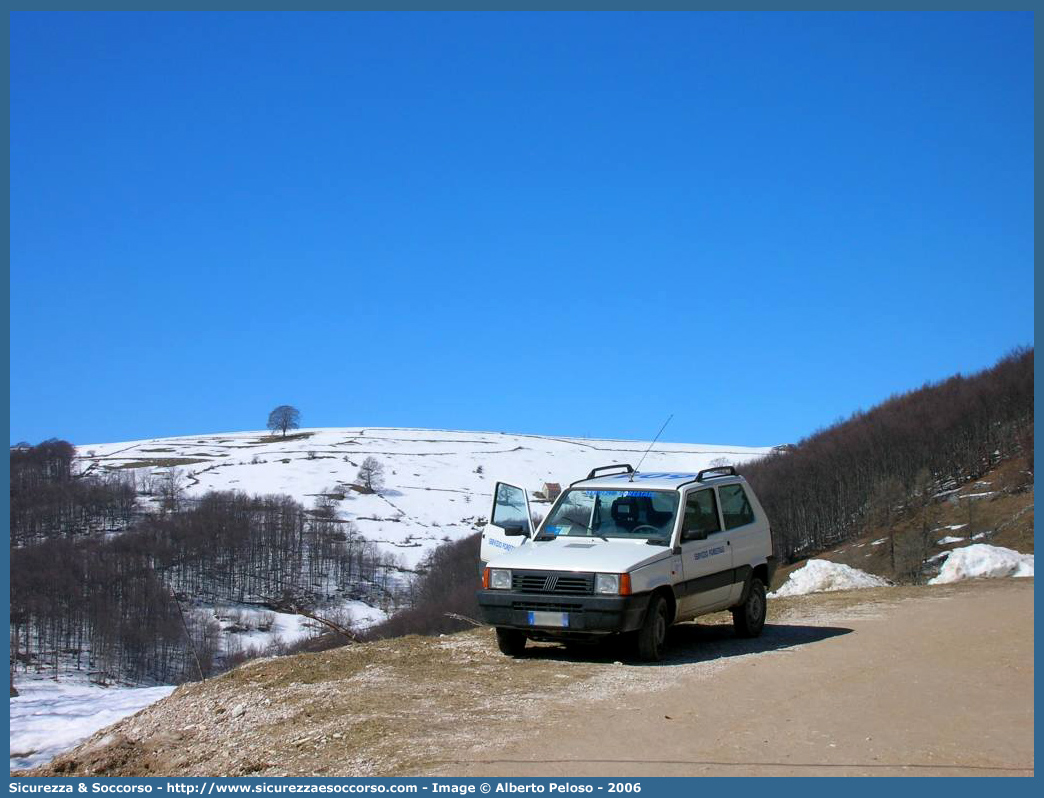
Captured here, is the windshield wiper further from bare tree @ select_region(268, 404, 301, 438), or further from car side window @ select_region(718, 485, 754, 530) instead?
bare tree @ select_region(268, 404, 301, 438)

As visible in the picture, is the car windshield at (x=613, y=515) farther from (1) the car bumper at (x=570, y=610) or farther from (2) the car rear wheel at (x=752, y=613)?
(2) the car rear wheel at (x=752, y=613)

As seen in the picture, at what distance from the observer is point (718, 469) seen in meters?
13.3

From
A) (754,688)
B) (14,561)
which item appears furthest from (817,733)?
(14,561)

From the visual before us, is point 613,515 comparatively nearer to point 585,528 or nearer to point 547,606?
point 585,528

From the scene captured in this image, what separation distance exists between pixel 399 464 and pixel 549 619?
135 metres

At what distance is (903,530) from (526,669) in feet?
252

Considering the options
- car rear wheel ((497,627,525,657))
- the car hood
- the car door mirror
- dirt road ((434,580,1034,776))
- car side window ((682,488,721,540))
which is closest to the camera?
dirt road ((434,580,1034,776))

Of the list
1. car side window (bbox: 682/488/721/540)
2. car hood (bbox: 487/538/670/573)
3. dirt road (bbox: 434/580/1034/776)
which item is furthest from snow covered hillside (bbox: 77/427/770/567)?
car hood (bbox: 487/538/670/573)

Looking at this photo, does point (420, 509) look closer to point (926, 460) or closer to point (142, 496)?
point (142, 496)

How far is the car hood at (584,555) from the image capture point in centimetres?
1128

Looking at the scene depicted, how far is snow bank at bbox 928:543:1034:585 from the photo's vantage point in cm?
2156

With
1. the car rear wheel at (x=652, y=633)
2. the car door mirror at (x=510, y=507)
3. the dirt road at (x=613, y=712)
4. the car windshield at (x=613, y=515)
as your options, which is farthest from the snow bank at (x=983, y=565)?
the car rear wheel at (x=652, y=633)

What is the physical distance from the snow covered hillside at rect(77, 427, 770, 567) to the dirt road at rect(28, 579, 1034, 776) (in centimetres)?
9751

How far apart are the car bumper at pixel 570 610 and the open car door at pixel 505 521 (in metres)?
1.72
